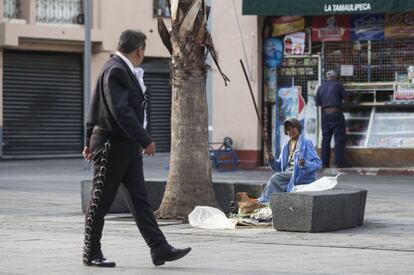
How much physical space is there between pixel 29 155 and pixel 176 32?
1650 cm

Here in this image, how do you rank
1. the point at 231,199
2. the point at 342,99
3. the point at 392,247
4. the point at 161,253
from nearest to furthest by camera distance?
the point at 161,253, the point at 392,247, the point at 231,199, the point at 342,99

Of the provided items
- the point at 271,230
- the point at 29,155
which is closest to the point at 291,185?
the point at 271,230

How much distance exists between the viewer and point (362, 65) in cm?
1911

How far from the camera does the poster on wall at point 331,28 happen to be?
19203mm

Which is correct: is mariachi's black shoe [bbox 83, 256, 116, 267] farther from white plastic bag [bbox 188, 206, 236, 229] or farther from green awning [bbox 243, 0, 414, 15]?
green awning [bbox 243, 0, 414, 15]

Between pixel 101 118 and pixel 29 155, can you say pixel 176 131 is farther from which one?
pixel 29 155

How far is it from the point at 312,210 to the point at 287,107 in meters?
9.87

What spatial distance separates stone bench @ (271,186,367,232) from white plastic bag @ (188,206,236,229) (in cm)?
59

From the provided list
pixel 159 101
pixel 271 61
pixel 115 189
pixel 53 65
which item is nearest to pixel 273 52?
pixel 271 61

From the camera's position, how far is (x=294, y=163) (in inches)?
449

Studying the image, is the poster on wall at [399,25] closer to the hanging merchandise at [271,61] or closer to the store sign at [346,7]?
the store sign at [346,7]

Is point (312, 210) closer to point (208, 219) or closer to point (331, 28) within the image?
point (208, 219)

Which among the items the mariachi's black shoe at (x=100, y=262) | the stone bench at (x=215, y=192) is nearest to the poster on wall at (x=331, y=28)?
the stone bench at (x=215, y=192)

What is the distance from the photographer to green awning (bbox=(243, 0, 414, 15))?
17859 mm
